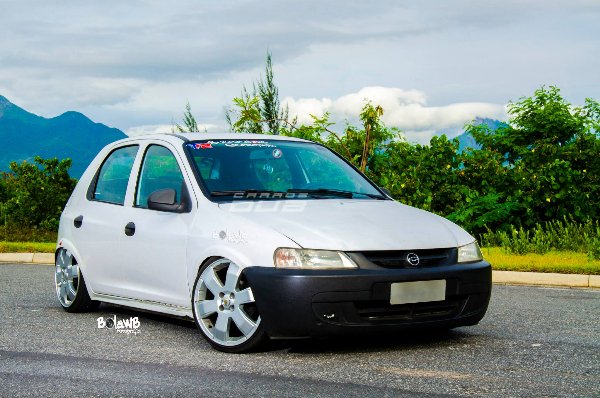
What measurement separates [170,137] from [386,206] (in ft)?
6.40

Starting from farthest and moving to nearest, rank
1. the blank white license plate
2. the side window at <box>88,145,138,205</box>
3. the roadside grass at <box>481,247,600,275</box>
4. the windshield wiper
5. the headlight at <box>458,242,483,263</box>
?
the roadside grass at <box>481,247,600,275</box>, the side window at <box>88,145,138,205</box>, the windshield wiper, the headlight at <box>458,242,483,263</box>, the blank white license plate

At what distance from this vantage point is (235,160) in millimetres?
7578

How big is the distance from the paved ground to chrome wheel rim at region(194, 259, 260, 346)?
Answer: 0.17 metres

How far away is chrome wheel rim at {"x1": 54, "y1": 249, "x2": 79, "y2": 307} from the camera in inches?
348

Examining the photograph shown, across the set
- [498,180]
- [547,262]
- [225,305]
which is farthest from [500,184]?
[225,305]

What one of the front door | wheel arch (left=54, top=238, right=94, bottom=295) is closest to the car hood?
the front door

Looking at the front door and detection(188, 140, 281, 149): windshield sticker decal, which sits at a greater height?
detection(188, 140, 281, 149): windshield sticker decal

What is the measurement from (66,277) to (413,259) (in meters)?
3.93

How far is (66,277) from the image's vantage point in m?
8.95

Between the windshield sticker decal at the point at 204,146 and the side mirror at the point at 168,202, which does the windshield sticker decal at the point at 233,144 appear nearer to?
the windshield sticker decal at the point at 204,146

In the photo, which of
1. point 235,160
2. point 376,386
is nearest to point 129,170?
point 235,160

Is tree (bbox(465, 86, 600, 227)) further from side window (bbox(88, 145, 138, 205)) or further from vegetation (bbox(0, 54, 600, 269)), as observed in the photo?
side window (bbox(88, 145, 138, 205))

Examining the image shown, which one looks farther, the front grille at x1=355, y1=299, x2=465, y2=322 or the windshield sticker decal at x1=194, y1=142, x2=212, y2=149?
the windshield sticker decal at x1=194, y1=142, x2=212, y2=149

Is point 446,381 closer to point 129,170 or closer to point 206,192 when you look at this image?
point 206,192
